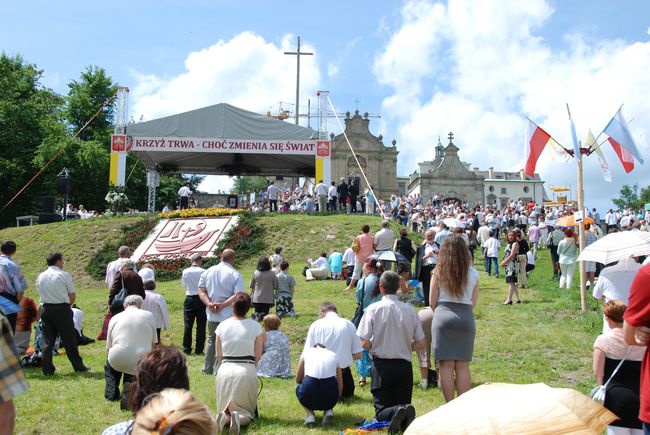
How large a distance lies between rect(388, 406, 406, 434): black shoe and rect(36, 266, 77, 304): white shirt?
5108mm

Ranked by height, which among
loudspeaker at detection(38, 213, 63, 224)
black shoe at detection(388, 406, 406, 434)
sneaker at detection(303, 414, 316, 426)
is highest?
loudspeaker at detection(38, 213, 63, 224)

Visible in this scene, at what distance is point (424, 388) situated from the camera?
7.65 meters

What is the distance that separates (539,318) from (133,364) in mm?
7717

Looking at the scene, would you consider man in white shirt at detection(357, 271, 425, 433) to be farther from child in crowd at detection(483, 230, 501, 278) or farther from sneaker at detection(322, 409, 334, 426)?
child in crowd at detection(483, 230, 501, 278)

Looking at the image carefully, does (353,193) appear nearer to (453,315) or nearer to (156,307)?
(156,307)

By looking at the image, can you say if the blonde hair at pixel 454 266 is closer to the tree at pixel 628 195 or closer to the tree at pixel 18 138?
the tree at pixel 18 138

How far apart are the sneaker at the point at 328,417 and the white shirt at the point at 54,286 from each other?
167 inches

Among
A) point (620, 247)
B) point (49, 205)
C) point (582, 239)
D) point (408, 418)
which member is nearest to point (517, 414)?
point (408, 418)

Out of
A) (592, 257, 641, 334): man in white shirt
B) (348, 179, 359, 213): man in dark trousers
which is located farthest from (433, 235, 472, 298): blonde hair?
(348, 179, 359, 213): man in dark trousers

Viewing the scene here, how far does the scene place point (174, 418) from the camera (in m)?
2.21

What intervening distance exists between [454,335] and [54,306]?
570cm

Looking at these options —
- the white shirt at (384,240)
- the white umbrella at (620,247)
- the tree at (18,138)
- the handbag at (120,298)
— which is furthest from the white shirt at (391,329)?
the tree at (18,138)

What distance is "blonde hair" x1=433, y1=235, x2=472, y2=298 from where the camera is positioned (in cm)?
592

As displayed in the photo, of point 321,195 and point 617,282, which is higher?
point 321,195
